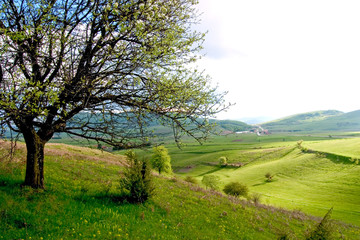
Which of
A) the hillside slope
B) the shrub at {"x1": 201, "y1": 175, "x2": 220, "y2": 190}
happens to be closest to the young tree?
the shrub at {"x1": 201, "y1": 175, "x2": 220, "y2": 190}

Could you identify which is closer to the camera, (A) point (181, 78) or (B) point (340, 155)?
(A) point (181, 78)

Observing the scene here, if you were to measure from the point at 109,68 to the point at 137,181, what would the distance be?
26.1 feet

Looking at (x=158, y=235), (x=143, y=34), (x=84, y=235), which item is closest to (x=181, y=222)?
(x=158, y=235)

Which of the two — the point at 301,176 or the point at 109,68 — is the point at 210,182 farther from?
the point at 109,68

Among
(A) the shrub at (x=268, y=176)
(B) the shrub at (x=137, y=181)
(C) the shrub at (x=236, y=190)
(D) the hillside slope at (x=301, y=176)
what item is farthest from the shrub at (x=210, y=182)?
(B) the shrub at (x=137, y=181)

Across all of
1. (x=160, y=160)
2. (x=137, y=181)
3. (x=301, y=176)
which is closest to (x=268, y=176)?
(x=301, y=176)

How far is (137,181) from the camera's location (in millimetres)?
14672

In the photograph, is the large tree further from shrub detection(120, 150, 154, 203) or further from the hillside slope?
the hillside slope

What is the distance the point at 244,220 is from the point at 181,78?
Result: 13.5m

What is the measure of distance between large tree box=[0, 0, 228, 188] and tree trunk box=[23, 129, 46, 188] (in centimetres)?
5

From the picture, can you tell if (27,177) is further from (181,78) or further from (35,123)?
(181,78)

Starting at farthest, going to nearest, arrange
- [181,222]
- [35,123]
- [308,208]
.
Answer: [308,208], [181,222], [35,123]

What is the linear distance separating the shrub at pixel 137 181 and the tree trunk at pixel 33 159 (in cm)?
506

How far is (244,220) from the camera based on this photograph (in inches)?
699
